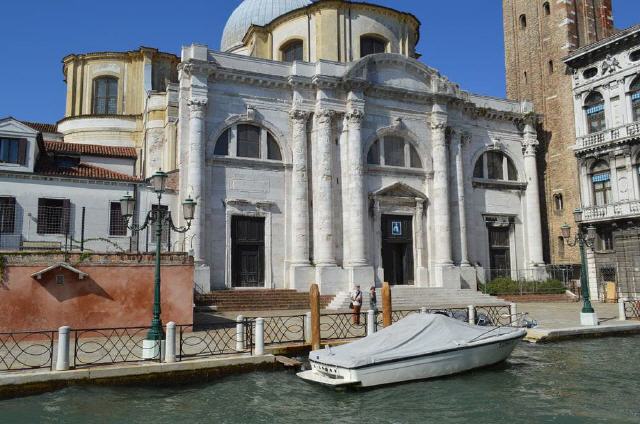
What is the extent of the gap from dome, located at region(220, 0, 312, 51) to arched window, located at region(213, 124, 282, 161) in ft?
34.7

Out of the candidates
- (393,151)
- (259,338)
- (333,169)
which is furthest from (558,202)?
(259,338)

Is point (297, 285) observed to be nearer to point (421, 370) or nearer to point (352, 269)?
point (352, 269)

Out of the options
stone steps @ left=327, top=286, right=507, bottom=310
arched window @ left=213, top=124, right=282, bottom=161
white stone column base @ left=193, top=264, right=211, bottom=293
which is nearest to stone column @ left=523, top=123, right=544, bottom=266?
stone steps @ left=327, top=286, right=507, bottom=310

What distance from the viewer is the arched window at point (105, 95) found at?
3391cm

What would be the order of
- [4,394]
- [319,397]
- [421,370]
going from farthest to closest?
[421,370] → [319,397] → [4,394]

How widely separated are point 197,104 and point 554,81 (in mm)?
20480

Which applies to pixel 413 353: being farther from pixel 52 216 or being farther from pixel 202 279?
pixel 52 216

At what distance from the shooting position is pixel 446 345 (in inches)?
479

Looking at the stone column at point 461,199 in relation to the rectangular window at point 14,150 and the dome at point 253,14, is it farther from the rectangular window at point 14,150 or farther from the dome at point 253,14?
the rectangular window at point 14,150

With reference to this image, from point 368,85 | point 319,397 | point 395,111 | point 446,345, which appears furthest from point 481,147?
point 319,397

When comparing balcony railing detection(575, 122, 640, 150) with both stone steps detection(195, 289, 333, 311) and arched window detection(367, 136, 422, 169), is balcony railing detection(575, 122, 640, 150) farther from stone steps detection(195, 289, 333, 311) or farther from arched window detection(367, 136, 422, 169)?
stone steps detection(195, 289, 333, 311)

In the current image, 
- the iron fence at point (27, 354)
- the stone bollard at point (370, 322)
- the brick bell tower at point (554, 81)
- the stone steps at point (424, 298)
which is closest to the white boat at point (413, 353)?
the stone bollard at point (370, 322)

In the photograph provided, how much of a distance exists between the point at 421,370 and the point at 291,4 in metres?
29.5

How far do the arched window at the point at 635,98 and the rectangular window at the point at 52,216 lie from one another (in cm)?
2652
